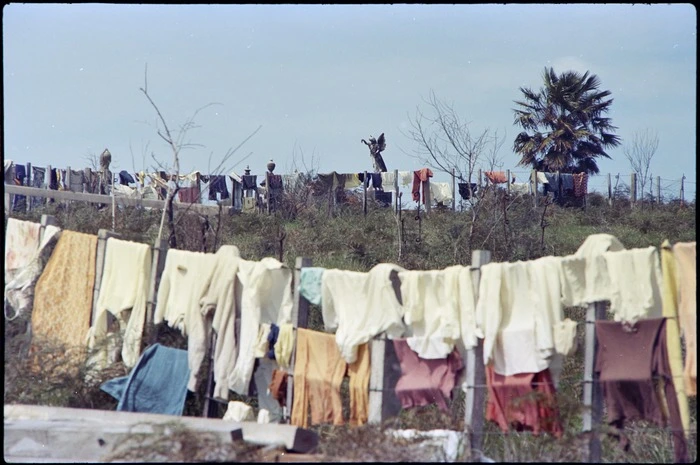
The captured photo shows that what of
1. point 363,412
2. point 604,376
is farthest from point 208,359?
point 604,376

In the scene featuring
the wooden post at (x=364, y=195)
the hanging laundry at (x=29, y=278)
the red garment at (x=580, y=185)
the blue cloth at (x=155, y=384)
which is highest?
the red garment at (x=580, y=185)

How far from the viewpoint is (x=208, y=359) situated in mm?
8492

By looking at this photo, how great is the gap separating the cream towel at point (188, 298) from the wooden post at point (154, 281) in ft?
0.51

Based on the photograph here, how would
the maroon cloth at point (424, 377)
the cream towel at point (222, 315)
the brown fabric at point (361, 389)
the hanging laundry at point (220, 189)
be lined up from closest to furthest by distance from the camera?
the maroon cloth at point (424, 377), the brown fabric at point (361, 389), the cream towel at point (222, 315), the hanging laundry at point (220, 189)

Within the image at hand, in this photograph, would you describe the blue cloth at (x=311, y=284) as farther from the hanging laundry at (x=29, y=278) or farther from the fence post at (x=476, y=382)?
the hanging laundry at (x=29, y=278)

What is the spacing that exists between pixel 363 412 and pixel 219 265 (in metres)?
1.90

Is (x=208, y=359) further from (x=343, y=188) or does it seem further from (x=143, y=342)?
(x=343, y=188)

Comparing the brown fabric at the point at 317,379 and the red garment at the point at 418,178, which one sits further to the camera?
the red garment at the point at 418,178

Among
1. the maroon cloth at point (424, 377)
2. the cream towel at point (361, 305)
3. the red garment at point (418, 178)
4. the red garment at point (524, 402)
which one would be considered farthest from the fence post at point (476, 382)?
the red garment at point (418, 178)

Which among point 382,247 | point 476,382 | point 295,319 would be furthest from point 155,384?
point 382,247

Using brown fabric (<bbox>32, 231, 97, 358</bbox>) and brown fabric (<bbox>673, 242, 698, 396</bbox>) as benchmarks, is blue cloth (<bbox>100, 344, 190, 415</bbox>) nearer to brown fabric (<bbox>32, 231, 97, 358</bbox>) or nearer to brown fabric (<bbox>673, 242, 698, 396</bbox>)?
brown fabric (<bbox>32, 231, 97, 358</bbox>)

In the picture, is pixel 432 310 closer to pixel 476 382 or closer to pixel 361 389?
pixel 476 382

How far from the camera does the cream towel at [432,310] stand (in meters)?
6.99

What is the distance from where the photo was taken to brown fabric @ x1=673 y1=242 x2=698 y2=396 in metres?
5.96
